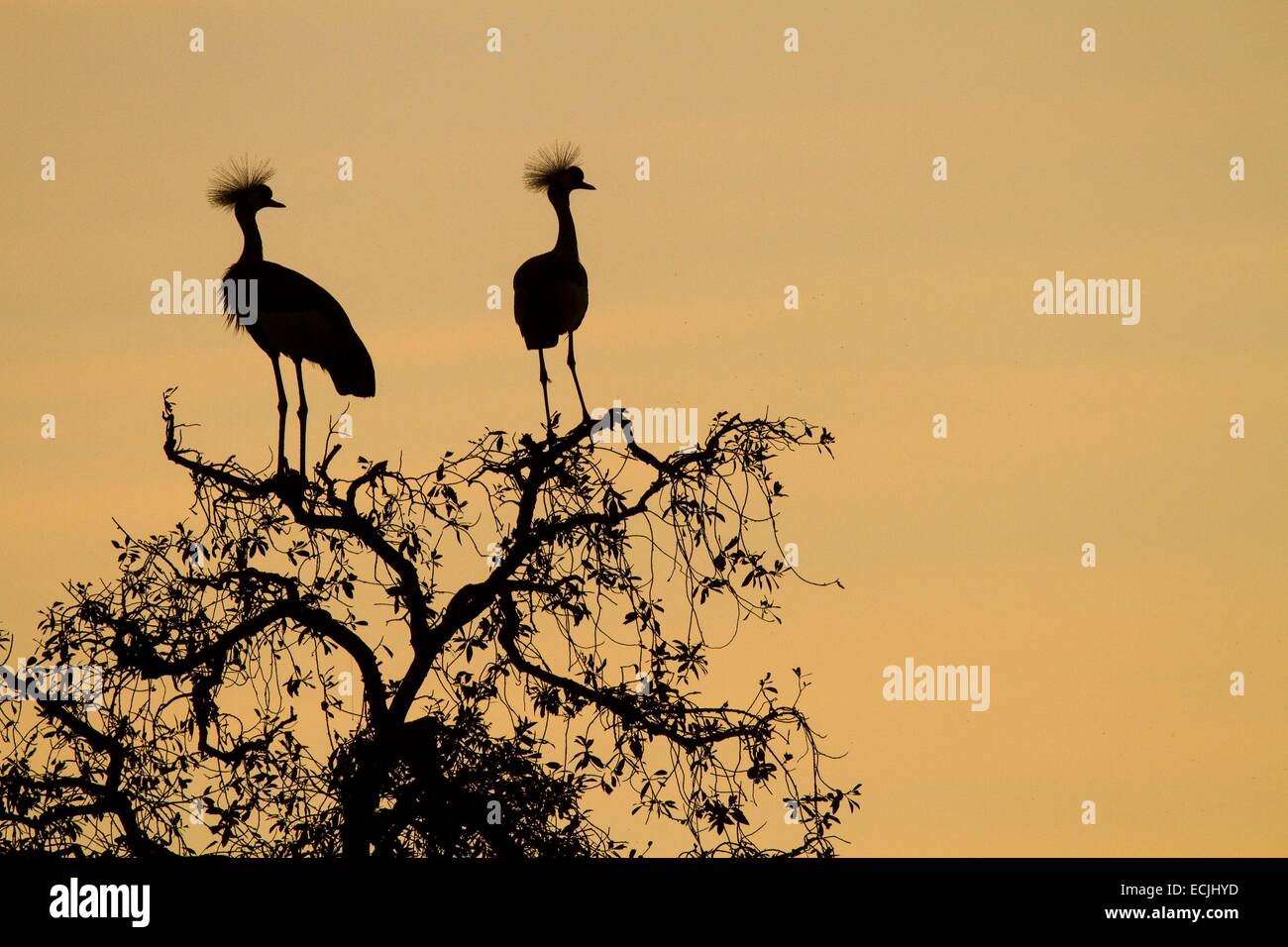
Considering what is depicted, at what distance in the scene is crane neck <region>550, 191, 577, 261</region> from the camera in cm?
1867

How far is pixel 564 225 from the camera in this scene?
18.8 metres

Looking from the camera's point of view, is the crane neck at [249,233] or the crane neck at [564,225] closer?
the crane neck at [249,233]

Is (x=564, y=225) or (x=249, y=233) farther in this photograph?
(x=564, y=225)

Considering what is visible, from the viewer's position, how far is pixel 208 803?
11484mm

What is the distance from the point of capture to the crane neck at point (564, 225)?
18672 mm

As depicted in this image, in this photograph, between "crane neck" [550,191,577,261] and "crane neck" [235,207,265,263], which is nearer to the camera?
"crane neck" [235,207,265,263]
